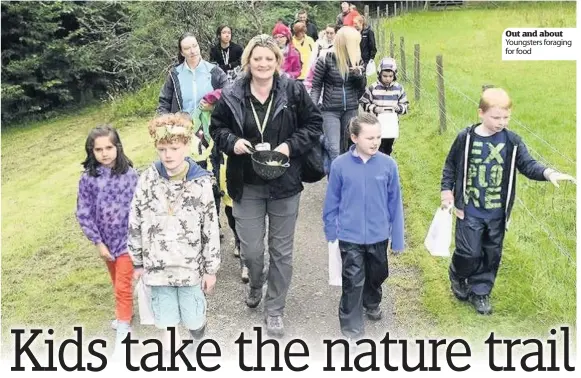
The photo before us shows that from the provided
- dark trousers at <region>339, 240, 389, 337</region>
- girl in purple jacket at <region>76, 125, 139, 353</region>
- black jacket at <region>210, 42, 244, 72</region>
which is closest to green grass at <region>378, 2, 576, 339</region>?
dark trousers at <region>339, 240, 389, 337</region>

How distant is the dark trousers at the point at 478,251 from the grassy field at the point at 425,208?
21cm

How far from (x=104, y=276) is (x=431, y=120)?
237 inches

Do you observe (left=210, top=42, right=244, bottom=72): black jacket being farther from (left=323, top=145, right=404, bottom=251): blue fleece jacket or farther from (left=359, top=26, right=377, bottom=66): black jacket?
(left=323, top=145, right=404, bottom=251): blue fleece jacket

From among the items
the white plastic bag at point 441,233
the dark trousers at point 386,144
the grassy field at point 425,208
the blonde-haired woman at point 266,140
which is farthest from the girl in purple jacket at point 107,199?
the dark trousers at point 386,144

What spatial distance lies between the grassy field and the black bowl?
1.57m

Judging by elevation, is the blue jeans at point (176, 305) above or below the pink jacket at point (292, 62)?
below

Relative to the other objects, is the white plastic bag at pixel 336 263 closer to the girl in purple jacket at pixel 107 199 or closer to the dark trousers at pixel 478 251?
the dark trousers at pixel 478 251

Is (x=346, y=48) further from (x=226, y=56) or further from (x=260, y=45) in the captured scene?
(x=226, y=56)

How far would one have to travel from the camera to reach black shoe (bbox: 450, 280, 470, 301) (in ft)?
16.4

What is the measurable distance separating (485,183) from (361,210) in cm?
91

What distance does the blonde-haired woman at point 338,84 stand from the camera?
20.5 ft

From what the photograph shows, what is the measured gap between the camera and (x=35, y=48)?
1578 cm

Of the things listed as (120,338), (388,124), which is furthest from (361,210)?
(388,124)

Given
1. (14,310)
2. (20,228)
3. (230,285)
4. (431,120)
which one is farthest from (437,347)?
(431,120)
